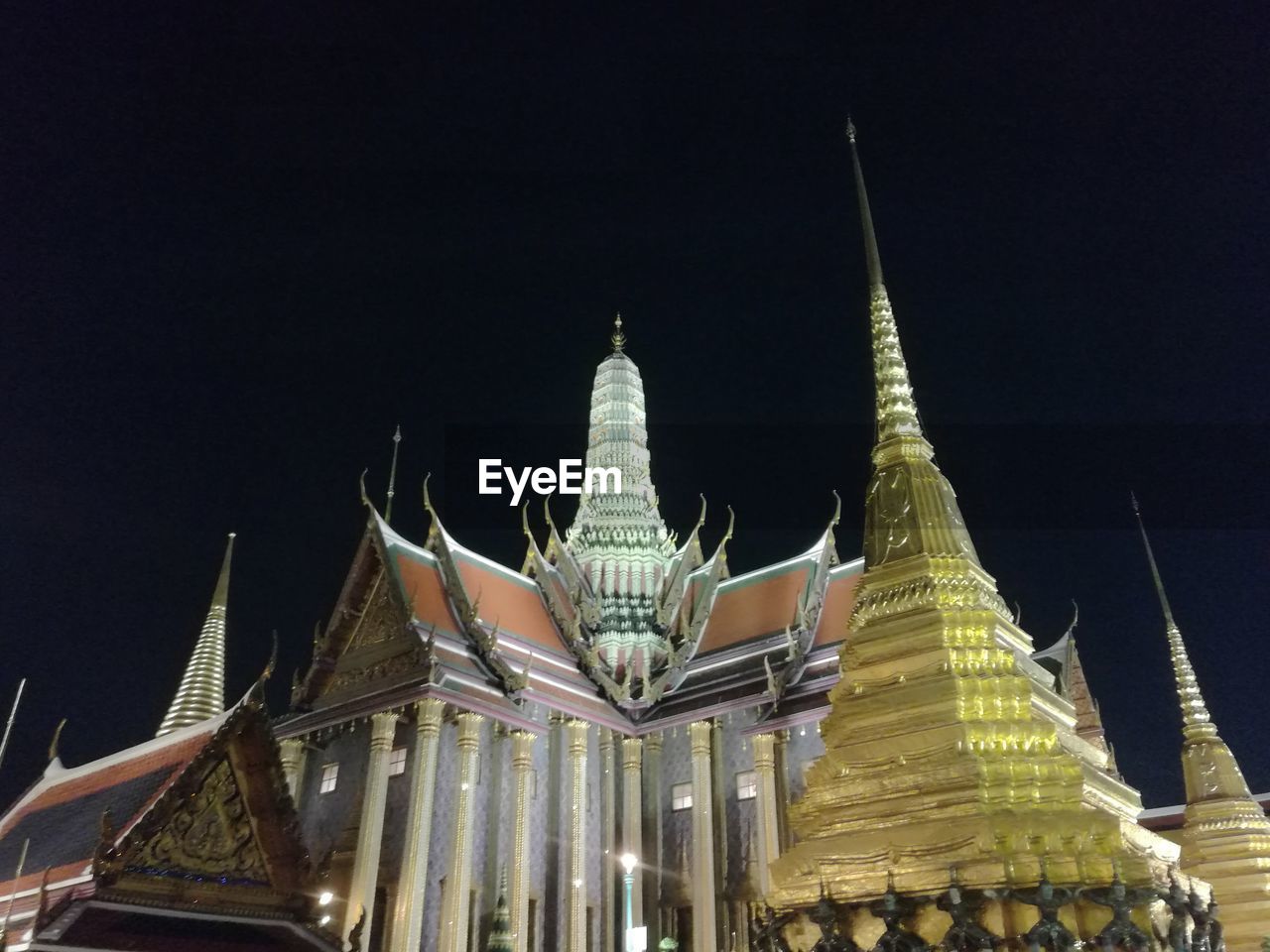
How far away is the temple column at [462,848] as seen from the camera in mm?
12727

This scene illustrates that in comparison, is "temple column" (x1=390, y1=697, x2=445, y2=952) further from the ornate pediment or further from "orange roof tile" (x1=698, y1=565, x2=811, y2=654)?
the ornate pediment

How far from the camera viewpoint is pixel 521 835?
14.1 metres

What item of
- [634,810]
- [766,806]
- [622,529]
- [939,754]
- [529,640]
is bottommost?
[939,754]

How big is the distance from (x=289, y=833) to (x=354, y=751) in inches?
436

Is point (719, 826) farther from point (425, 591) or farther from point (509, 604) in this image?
point (425, 591)

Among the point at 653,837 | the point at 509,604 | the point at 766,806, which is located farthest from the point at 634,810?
the point at 509,604

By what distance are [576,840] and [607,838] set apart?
93cm

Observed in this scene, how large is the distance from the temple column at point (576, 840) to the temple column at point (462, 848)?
178cm

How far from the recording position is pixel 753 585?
19.0 metres

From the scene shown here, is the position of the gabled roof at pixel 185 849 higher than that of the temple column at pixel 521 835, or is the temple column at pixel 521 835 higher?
the temple column at pixel 521 835

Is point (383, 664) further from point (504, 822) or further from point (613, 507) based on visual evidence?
point (613, 507)

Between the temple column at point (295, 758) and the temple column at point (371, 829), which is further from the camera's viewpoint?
the temple column at point (295, 758)

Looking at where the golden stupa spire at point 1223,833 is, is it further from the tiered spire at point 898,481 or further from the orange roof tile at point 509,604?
the orange roof tile at point 509,604

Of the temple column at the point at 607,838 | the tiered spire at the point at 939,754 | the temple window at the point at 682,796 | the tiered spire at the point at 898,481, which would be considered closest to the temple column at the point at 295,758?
the temple column at the point at 607,838
